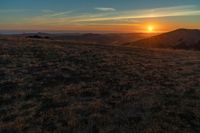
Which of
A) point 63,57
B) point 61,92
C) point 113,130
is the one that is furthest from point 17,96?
point 63,57

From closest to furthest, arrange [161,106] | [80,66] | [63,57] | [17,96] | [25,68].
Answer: [161,106], [17,96], [25,68], [80,66], [63,57]

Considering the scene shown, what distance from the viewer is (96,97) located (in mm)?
10883

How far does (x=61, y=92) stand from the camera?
11.3 meters

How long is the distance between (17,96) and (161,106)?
581 cm

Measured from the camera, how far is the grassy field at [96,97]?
27.2 feet

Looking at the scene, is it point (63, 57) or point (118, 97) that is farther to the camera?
point (63, 57)

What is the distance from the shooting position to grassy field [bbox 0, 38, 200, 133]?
8281mm

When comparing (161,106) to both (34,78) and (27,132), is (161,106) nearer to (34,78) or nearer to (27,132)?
(27,132)

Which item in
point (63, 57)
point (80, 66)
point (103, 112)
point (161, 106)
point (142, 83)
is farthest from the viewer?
point (63, 57)

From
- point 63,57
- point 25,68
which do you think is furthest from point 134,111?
point 63,57

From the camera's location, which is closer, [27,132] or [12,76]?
[27,132]

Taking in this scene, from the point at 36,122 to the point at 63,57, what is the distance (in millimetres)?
11556

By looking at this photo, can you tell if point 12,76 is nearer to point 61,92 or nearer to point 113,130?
point 61,92

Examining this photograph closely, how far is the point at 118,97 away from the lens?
35.9 ft
